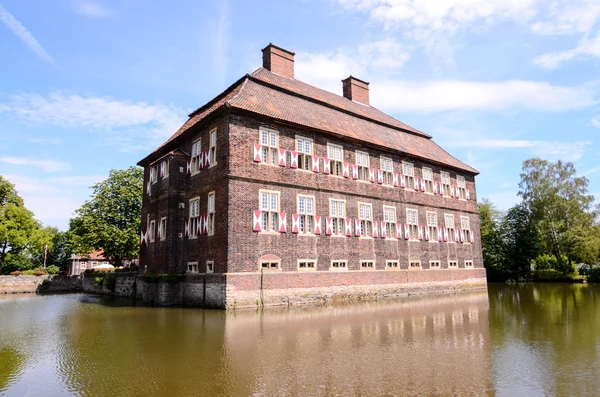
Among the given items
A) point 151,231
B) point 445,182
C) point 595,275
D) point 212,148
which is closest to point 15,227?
point 151,231

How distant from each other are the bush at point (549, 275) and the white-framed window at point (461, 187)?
55.3 ft

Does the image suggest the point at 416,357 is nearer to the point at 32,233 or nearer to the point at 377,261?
the point at 377,261

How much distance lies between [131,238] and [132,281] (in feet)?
39.8

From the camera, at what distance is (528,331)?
11.7 m

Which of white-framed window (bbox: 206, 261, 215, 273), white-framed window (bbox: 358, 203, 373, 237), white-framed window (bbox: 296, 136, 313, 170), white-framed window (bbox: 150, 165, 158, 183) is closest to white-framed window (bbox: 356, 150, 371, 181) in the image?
white-framed window (bbox: 358, 203, 373, 237)

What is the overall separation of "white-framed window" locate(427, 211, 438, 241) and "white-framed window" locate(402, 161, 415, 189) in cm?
260

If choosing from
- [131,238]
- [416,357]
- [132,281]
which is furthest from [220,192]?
[131,238]

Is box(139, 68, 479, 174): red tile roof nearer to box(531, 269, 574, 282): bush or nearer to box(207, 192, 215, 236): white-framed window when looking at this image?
box(207, 192, 215, 236): white-framed window

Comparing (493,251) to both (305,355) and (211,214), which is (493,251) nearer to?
(211,214)

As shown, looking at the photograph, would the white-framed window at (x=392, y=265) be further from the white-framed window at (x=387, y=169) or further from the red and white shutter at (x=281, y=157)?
the red and white shutter at (x=281, y=157)

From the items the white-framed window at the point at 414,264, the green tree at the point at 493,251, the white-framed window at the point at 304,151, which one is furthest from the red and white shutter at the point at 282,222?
the green tree at the point at 493,251

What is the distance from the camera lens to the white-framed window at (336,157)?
23.4 m

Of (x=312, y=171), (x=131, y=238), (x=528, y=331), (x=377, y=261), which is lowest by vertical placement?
(x=528, y=331)

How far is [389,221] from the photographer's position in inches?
1021
